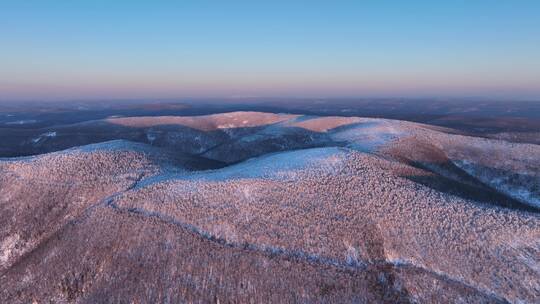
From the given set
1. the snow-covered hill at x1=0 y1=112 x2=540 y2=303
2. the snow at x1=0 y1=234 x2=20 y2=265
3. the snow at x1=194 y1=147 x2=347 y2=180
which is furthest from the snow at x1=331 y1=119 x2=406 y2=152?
the snow at x1=0 y1=234 x2=20 y2=265

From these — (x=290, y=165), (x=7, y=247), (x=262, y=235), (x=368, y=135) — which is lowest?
(x=7, y=247)

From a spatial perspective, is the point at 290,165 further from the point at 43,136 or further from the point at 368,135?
the point at 43,136

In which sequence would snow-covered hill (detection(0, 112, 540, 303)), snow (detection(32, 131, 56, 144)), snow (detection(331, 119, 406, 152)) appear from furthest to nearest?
1. snow (detection(32, 131, 56, 144))
2. snow (detection(331, 119, 406, 152))
3. snow-covered hill (detection(0, 112, 540, 303))

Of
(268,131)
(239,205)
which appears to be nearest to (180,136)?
(268,131)

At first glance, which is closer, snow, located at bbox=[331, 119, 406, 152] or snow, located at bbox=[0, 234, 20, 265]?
snow, located at bbox=[0, 234, 20, 265]

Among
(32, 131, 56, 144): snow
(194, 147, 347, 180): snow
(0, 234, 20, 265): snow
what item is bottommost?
(0, 234, 20, 265): snow

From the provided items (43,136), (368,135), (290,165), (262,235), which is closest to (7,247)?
(262,235)

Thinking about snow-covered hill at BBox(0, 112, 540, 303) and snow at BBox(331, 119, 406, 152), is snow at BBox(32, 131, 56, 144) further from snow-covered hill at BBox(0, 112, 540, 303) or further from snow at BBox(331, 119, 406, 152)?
snow at BBox(331, 119, 406, 152)

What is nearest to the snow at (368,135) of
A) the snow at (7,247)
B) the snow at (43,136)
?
the snow at (7,247)

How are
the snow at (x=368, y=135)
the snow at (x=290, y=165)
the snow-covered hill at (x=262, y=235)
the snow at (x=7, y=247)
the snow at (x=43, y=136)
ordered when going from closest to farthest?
the snow-covered hill at (x=262, y=235), the snow at (x=7, y=247), the snow at (x=290, y=165), the snow at (x=368, y=135), the snow at (x=43, y=136)

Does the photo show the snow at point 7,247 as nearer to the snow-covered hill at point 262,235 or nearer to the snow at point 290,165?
the snow-covered hill at point 262,235

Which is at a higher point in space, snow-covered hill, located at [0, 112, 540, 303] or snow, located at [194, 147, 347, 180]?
snow, located at [194, 147, 347, 180]
